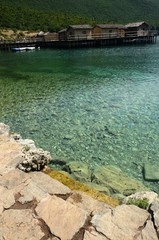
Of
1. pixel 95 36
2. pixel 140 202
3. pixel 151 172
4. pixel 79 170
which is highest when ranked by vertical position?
pixel 95 36

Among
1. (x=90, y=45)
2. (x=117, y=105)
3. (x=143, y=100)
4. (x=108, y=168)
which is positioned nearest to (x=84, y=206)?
(x=108, y=168)

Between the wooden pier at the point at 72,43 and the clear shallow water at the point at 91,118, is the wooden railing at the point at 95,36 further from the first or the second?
the clear shallow water at the point at 91,118

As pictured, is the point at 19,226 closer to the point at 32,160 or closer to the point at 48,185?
the point at 48,185

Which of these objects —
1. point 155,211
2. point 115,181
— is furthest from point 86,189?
point 155,211

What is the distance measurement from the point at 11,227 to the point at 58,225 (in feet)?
3.48

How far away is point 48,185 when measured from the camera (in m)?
8.09

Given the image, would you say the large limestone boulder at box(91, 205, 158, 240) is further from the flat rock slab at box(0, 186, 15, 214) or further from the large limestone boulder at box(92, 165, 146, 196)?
the large limestone boulder at box(92, 165, 146, 196)

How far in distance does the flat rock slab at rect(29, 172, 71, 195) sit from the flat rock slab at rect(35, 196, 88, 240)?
465 mm

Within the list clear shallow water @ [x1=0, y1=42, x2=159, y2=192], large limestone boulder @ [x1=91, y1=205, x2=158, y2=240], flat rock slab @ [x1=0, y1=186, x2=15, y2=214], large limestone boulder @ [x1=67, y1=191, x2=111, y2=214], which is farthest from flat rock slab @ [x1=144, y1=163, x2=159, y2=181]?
flat rock slab @ [x1=0, y1=186, x2=15, y2=214]

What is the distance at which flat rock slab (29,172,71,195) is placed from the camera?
7770mm

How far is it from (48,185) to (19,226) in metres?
1.97

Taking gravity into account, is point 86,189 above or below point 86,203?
below

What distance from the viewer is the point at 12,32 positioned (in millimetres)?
99812

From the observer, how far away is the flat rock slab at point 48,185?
25.5 feet
